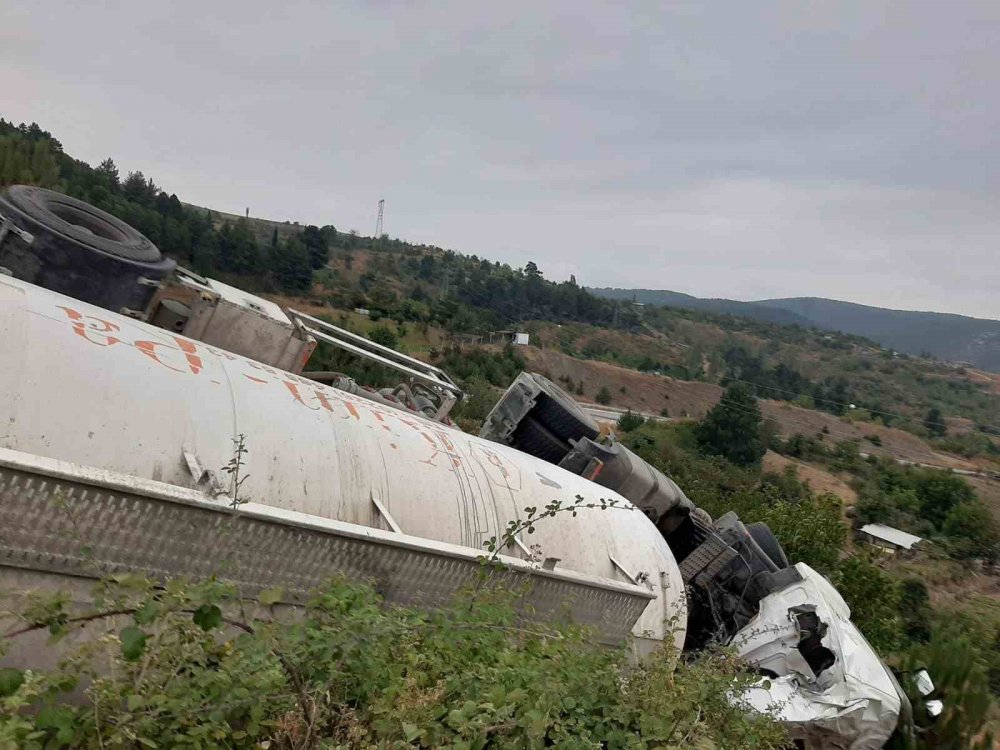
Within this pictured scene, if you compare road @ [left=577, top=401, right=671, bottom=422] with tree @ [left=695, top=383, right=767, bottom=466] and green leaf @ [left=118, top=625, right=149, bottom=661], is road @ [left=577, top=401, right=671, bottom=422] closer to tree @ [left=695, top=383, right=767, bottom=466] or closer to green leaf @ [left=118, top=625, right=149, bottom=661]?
tree @ [left=695, top=383, right=767, bottom=466]

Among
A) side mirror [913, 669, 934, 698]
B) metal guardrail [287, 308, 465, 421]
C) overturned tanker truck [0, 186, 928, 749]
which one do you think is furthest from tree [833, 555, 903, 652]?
metal guardrail [287, 308, 465, 421]

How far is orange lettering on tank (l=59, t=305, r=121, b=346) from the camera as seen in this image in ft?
10.8

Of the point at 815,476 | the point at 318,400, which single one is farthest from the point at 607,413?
the point at 318,400

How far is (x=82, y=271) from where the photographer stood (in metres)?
4.33

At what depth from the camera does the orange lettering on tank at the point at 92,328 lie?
3293mm

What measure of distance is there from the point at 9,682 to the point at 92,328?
5.92 ft

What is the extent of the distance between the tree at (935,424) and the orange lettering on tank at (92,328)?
211 ft

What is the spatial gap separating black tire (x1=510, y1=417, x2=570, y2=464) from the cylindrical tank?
119 centimetres

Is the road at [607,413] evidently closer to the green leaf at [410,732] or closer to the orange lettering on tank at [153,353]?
the orange lettering on tank at [153,353]

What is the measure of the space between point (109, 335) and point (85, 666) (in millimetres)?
1635

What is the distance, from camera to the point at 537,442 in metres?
6.79

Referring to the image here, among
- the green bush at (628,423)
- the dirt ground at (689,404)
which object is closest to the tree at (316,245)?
the dirt ground at (689,404)

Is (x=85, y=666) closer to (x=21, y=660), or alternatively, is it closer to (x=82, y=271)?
(x=21, y=660)

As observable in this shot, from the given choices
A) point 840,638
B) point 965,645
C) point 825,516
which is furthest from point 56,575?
point 825,516
